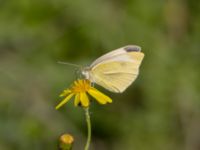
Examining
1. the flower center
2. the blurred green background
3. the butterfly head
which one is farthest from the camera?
the blurred green background

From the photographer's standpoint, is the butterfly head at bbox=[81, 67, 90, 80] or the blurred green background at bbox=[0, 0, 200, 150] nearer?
the butterfly head at bbox=[81, 67, 90, 80]

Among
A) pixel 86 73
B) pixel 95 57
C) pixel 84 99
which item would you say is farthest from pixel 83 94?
pixel 95 57

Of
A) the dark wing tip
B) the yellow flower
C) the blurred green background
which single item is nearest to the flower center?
the yellow flower

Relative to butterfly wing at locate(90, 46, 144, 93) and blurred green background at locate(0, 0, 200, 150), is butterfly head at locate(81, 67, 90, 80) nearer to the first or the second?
butterfly wing at locate(90, 46, 144, 93)

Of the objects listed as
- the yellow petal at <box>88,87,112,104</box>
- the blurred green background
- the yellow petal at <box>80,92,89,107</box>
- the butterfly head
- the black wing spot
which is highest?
the black wing spot

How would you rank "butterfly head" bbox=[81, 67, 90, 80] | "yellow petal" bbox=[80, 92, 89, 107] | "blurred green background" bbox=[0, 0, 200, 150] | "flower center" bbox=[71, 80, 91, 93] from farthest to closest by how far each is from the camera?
1. "blurred green background" bbox=[0, 0, 200, 150]
2. "butterfly head" bbox=[81, 67, 90, 80]
3. "flower center" bbox=[71, 80, 91, 93]
4. "yellow petal" bbox=[80, 92, 89, 107]

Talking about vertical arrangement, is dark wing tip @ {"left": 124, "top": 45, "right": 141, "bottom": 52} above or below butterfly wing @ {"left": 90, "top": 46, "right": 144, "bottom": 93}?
above

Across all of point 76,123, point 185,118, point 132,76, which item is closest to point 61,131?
point 76,123

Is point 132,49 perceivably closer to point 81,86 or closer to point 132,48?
point 132,48

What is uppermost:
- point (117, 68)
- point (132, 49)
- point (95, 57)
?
point (132, 49)
